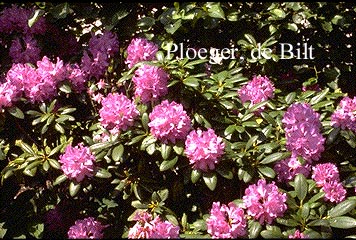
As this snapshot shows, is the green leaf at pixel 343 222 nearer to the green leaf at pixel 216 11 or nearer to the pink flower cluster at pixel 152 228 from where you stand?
the pink flower cluster at pixel 152 228

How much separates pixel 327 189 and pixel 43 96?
137cm

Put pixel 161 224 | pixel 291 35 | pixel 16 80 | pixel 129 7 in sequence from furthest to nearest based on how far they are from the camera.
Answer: pixel 291 35 < pixel 129 7 < pixel 16 80 < pixel 161 224

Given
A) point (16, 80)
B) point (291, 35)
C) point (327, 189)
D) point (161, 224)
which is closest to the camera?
point (161, 224)

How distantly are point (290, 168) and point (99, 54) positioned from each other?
3.68ft

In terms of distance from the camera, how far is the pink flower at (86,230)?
7.73 ft

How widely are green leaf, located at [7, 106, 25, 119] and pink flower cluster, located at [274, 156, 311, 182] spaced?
3.89 ft

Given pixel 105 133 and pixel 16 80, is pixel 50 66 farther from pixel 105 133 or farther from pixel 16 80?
pixel 105 133

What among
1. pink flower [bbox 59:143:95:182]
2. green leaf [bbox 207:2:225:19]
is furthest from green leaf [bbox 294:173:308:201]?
green leaf [bbox 207:2:225:19]

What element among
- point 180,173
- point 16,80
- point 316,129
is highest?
point 16,80

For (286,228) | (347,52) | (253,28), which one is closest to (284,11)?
(253,28)

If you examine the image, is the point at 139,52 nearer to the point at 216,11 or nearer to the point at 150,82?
the point at 150,82

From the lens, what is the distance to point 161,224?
2141 millimetres

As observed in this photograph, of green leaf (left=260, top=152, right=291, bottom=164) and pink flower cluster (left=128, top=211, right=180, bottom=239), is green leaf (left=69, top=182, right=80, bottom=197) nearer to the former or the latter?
pink flower cluster (left=128, top=211, right=180, bottom=239)

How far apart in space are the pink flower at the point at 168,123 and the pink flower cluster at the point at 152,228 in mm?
330
